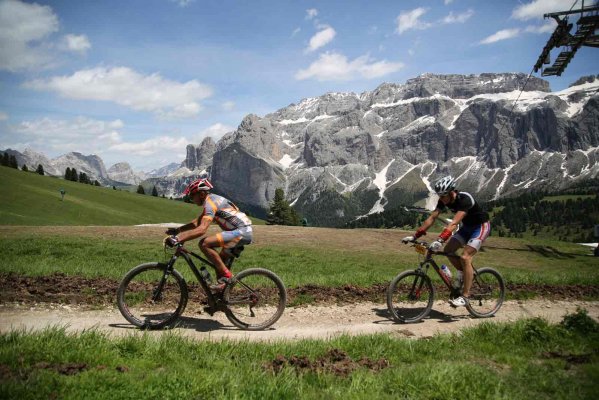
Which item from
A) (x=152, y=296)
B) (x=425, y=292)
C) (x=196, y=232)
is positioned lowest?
(x=425, y=292)

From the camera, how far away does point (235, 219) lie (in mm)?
10797

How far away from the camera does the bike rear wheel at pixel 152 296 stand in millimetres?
10234

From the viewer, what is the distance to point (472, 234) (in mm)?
12859

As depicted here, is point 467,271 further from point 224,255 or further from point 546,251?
point 546,251

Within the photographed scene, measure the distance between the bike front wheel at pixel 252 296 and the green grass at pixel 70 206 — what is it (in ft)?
207

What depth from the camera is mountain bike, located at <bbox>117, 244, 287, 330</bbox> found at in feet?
34.0

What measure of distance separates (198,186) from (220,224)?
3.70 feet

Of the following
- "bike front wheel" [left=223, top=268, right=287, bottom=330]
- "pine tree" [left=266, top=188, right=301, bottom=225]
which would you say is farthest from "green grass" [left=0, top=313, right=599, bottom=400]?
"pine tree" [left=266, top=188, right=301, bottom=225]

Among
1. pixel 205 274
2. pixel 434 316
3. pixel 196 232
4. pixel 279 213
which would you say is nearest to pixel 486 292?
pixel 434 316

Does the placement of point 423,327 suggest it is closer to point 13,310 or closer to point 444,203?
point 444,203

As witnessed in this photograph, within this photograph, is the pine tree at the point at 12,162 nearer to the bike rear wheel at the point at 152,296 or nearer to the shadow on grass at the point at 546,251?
the shadow on grass at the point at 546,251

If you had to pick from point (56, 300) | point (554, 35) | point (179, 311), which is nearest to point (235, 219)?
point (179, 311)

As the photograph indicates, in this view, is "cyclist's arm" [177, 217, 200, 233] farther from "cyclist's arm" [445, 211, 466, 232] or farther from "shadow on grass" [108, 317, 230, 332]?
"cyclist's arm" [445, 211, 466, 232]

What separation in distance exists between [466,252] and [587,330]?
13.9 feet
